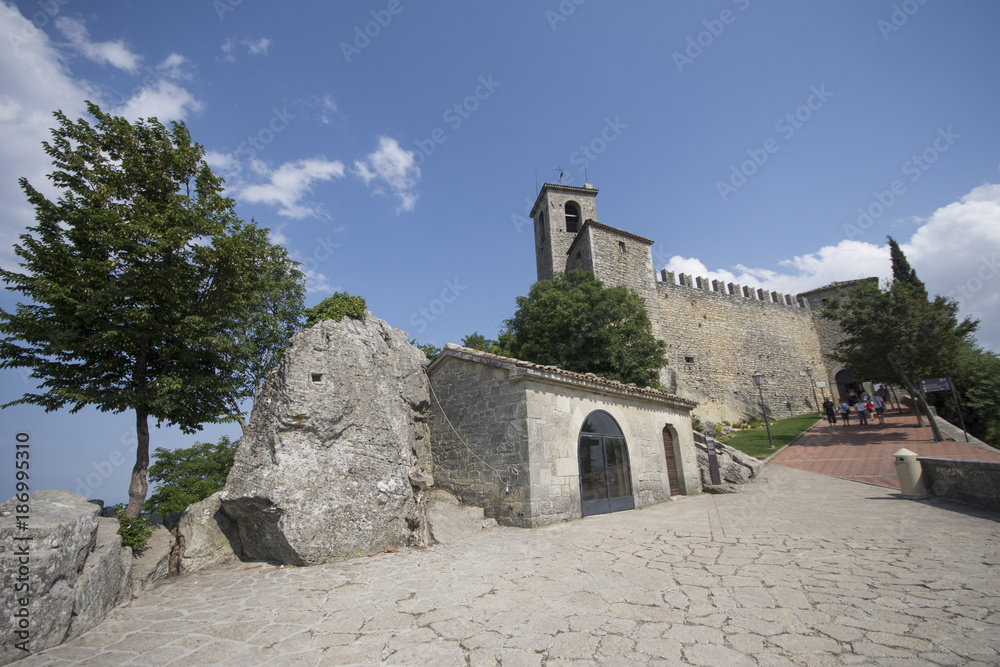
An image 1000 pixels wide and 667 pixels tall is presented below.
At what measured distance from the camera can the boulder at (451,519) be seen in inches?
344

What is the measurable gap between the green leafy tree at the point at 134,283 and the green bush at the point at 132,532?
0.94 m

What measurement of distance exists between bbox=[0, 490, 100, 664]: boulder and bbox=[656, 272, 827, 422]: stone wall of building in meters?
26.8

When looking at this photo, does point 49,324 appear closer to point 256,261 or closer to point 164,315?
point 164,315

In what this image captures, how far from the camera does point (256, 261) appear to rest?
30.1 ft

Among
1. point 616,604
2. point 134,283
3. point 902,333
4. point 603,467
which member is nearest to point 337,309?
point 134,283

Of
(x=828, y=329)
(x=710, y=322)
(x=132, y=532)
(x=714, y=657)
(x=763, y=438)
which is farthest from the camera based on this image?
(x=828, y=329)

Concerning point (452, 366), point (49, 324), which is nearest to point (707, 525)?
point (452, 366)

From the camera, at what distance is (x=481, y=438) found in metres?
10.2

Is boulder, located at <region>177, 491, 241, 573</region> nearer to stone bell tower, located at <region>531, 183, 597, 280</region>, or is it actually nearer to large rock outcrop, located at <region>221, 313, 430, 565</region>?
large rock outcrop, located at <region>221, 313, 430, 565</region>

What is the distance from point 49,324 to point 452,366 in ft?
25.2

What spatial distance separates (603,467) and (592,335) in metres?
9.21

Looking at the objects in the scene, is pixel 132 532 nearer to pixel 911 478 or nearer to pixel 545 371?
pixel 545 371

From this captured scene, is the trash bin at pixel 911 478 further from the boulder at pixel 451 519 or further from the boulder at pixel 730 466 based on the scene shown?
the boulder at pixel 451 519

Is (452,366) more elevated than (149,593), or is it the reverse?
(452,366)
